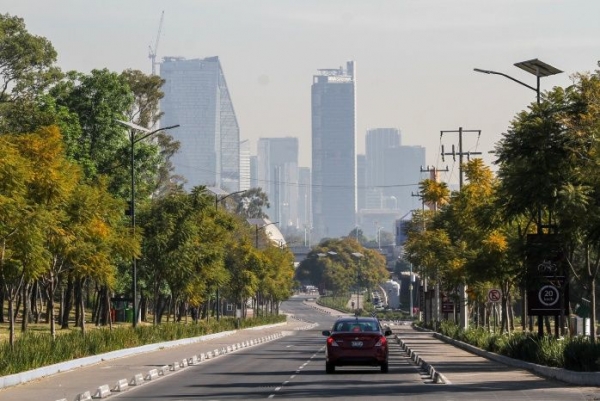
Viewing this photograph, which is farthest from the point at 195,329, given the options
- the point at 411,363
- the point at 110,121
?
the point at 411,363

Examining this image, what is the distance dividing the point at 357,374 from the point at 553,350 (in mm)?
5626

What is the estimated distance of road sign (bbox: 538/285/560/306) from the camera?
A: 141 feet

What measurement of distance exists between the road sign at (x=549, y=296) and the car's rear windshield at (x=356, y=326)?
5.54m

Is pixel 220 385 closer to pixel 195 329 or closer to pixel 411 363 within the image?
pixel 411 363

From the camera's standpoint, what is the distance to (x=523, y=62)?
4400 cm

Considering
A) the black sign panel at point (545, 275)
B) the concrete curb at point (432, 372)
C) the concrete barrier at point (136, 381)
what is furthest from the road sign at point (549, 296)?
the concrete barrier at point (136, 381)

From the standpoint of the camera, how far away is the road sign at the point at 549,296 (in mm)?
43000

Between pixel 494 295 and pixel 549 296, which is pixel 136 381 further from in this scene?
pixel 494 295

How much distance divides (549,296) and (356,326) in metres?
6.44

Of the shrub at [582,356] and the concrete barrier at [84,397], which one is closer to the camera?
the concrete barrier at [84,397]

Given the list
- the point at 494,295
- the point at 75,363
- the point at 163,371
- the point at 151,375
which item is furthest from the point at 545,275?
the point at 494,295

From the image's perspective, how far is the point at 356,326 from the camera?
40.9m

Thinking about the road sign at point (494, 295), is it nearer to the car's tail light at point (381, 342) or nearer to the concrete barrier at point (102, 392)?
the car's tail light at point (381, 342)

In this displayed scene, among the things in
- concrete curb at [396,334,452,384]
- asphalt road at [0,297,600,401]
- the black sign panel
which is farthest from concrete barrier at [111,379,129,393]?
the black sign panel
